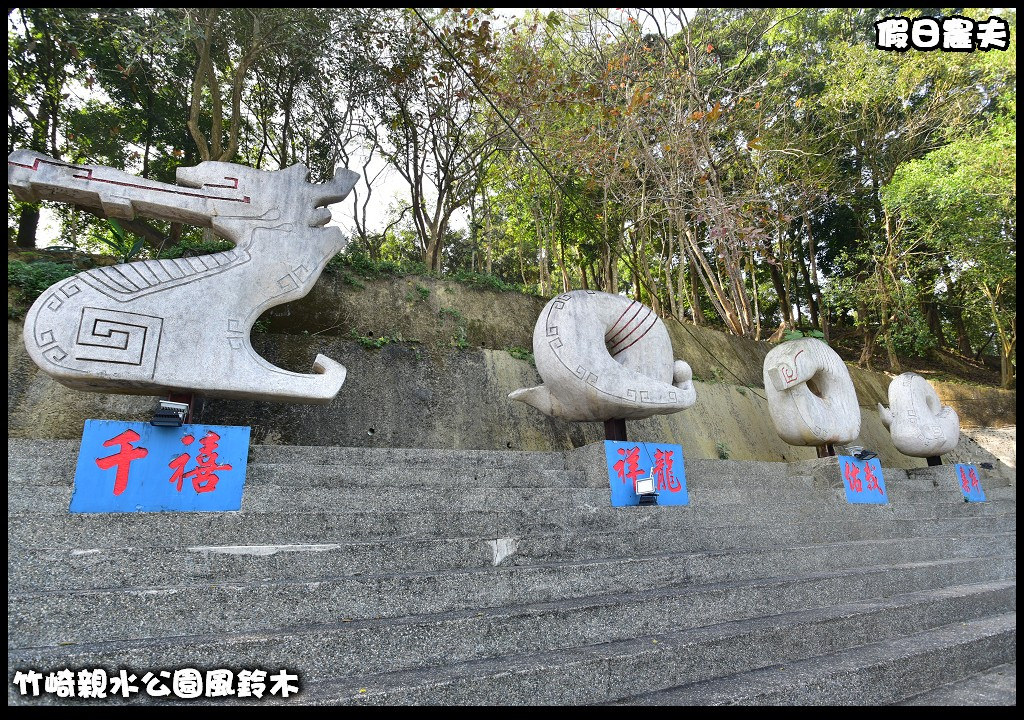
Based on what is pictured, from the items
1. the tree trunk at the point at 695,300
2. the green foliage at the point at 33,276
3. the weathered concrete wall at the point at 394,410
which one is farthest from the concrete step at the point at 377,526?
the tree trunk at the point at 695,300

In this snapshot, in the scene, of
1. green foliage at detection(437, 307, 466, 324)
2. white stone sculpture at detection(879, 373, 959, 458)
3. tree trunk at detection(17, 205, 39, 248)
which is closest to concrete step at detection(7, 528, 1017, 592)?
white stone sculpture at detection(879, 373, 959, 458)

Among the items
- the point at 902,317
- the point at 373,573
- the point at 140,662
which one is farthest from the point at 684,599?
the point at 902,317

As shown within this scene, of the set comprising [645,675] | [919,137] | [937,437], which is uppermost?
[919,137]

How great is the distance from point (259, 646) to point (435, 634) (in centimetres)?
62

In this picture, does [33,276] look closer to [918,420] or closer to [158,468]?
[158,468]

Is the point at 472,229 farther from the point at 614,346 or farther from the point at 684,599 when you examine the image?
the point at 684,599

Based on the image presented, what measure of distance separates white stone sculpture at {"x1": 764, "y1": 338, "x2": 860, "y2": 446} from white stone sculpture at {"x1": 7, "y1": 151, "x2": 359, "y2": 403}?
4.58m

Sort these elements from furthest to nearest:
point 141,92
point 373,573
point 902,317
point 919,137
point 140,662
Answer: point 902,317
point 919,137
point 141,92
point 373,573
point 140,662

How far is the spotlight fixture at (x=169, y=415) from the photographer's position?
10.8ft

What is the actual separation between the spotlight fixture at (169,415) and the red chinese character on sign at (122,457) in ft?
0.44

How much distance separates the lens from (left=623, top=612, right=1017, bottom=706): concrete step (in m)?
2.14

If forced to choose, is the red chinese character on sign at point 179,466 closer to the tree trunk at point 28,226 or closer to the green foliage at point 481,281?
the green foliage at point 481,281

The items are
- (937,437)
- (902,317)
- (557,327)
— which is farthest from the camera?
(902,317)

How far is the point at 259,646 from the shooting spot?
1.95m
